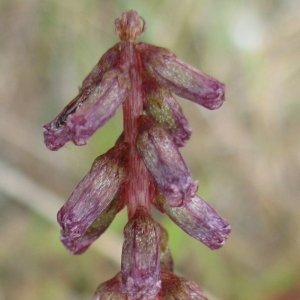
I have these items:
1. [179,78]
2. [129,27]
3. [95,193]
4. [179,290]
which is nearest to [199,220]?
[179,290]

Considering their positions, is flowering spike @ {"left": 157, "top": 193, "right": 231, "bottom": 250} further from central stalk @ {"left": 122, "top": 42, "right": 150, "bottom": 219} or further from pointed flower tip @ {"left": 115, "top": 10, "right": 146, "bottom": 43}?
pointed flower tip @ {"left": 115, "top": 10, "right": 146, "bottom": 43}

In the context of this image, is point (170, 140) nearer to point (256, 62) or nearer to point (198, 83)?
point (198, 83)

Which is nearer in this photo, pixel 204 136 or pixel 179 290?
pixel 179 290

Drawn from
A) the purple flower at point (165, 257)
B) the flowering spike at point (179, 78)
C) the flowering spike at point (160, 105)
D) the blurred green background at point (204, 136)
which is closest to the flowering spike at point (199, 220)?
the purple flower at point (165, 257)

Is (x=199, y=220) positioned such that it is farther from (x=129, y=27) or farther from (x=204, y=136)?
(x=204, y=136)

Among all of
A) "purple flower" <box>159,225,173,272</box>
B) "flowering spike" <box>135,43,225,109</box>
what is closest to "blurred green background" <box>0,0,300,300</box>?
"purple flower" <box>159,225,173,272</box>

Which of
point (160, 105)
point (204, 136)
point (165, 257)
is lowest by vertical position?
point (165, 257)

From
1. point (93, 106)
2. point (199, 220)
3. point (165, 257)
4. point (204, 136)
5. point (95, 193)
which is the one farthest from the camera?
point (204, 136)

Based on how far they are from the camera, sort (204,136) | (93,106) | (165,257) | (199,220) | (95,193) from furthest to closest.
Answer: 1. (204,136)
2. (165,257)
3. (199,220)
4. (95,193)
5. (93,106)
